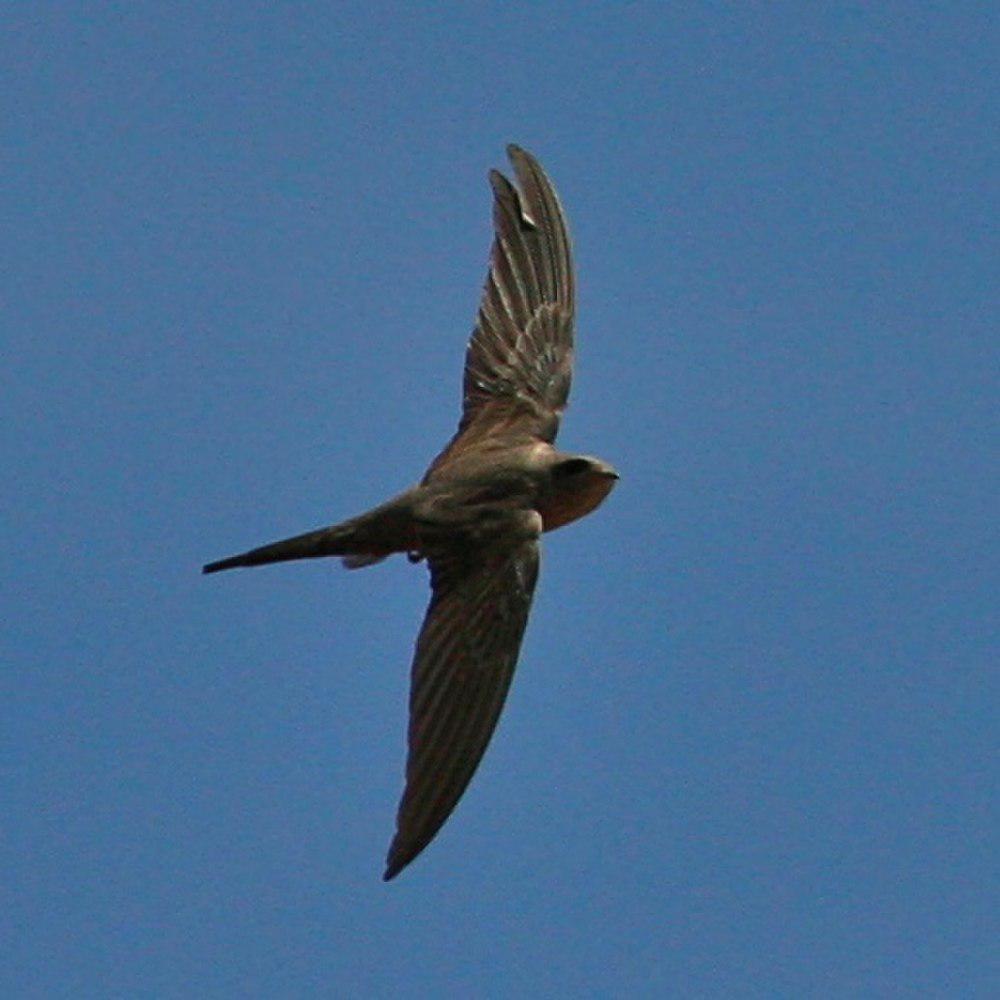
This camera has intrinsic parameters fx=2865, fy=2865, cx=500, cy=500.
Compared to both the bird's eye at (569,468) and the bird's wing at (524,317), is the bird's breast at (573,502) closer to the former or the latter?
the bird's eye at (569,468)

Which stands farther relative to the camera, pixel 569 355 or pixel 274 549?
pixel 569 355

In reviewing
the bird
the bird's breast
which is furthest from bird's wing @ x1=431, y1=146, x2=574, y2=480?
the bird's breast

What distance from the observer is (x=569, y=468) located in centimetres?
1220

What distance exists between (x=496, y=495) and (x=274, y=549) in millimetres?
963

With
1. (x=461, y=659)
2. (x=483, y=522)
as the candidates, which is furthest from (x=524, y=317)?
(x=461, y=659)

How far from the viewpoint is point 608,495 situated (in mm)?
12414

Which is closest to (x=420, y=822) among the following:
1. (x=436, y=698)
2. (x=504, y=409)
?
(x=436, y=698)

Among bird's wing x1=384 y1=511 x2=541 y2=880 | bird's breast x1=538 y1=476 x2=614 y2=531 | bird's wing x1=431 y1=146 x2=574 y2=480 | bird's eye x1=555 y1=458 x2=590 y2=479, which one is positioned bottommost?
bird's wing x1=384 y1=511 x2=541 y2=880

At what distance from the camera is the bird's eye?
12.2 metres

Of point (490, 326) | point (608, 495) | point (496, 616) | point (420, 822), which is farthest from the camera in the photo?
point (490, 326)

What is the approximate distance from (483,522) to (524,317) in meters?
1.84

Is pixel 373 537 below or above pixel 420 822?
above

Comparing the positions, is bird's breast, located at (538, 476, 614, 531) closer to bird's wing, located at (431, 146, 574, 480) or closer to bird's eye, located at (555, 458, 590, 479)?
bird's eye, located at (555, 458, 590, 479)

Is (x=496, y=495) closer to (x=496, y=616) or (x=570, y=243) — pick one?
(x=496, y=616)
